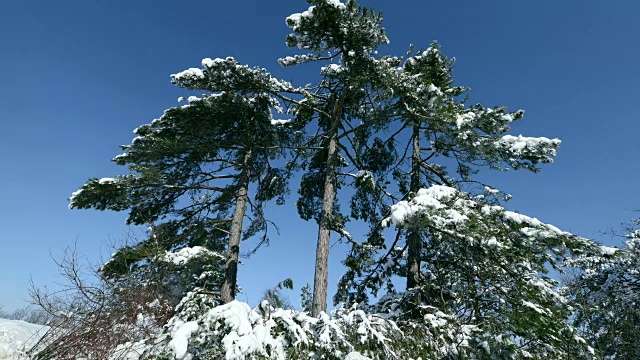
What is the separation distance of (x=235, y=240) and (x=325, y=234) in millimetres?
4088

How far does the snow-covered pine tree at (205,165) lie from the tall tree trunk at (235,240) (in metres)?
0.03

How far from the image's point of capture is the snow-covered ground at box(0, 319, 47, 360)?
7.65 m

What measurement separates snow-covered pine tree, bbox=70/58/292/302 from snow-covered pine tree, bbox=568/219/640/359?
10986 millimetres

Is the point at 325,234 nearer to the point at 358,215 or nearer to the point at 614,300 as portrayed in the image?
the point at 358,215

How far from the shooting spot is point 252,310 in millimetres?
4594

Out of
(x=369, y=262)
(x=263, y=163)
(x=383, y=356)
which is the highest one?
(x=263, y=163)

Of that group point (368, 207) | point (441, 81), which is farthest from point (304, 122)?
point (441, 81)

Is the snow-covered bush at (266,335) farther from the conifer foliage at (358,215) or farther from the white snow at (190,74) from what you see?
the white snow at (190,74)

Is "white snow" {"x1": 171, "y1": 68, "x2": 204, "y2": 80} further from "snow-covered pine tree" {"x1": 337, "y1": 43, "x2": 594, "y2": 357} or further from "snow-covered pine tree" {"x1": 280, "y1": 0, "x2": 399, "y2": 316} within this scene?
"snow-covered pine tree" {"x1": 337, "y1": 43, "x2": 594, "y2": 357}

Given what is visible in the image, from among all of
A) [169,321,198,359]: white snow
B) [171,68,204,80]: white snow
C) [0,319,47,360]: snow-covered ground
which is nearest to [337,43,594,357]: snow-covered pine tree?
[169,321,198,359]: white snow

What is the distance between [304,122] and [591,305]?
11.3 meters

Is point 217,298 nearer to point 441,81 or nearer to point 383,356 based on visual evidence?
point 383,356

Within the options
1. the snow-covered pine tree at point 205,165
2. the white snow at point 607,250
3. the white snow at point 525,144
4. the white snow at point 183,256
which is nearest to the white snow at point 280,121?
the snow-covered pine tree at point 205,165

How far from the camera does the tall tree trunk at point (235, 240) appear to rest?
11.0 metres
